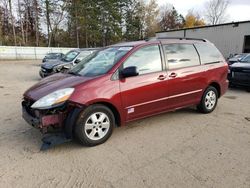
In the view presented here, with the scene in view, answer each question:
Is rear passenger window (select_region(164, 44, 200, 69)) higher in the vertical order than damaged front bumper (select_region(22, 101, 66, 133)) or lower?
higher

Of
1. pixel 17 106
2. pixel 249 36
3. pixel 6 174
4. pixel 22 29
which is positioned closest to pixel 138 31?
pixel 22 29

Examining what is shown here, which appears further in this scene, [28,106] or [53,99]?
[28,106]

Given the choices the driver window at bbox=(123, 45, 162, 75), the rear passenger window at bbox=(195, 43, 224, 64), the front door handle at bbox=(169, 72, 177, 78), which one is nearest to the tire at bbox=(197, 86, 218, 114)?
the rear passenger window at bbox=(195, 43, 224, 64)

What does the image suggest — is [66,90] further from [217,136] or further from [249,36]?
[249,36]

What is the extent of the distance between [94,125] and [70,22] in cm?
3981

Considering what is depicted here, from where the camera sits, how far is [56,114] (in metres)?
3.48

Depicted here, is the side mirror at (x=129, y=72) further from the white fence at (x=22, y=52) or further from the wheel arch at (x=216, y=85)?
the white fence at (x=22, y=52)

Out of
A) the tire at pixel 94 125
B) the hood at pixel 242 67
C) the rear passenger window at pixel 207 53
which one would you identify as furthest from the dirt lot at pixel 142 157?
the hood at pixel 242 67

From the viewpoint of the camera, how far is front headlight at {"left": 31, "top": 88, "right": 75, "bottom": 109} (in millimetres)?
3453

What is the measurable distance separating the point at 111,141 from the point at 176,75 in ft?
6.01

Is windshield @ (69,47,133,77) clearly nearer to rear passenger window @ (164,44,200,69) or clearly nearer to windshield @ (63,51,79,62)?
rear passenger window @ (164,44,200,69)

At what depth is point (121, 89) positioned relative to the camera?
388cm

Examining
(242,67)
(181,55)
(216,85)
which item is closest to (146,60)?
(181,55)

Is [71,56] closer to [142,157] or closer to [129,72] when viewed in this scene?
[129,72]
